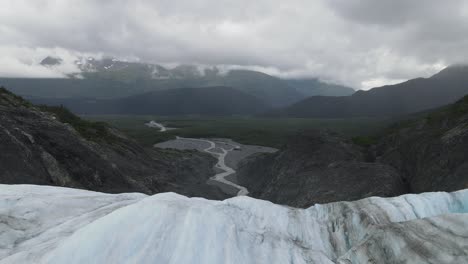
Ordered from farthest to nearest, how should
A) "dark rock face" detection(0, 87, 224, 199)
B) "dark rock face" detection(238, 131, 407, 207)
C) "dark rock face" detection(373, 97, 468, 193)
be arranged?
"dark rock face" detection(238, 131, 407, 207) → "dark rock face" detection(373, 97, 468, 193) → "dark rock face" detection(0, 87, 224, 199)

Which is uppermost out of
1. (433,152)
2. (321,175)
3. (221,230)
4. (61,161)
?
(433,152)

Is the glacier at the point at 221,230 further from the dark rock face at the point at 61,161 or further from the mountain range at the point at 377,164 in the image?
the mountain range at the point at 377,164

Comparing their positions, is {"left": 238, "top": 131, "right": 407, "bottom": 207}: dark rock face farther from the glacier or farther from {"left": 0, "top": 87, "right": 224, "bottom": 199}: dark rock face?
the glacier

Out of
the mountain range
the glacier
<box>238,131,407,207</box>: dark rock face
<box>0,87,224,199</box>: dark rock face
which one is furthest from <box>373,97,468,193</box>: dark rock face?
<box>0,87,224,199</box>: dark rock face

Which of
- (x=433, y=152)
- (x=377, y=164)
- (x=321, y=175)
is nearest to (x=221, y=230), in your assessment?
(x=321, y=175)

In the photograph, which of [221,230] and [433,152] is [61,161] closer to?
[221,230]

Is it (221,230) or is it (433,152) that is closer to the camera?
(221,230)
